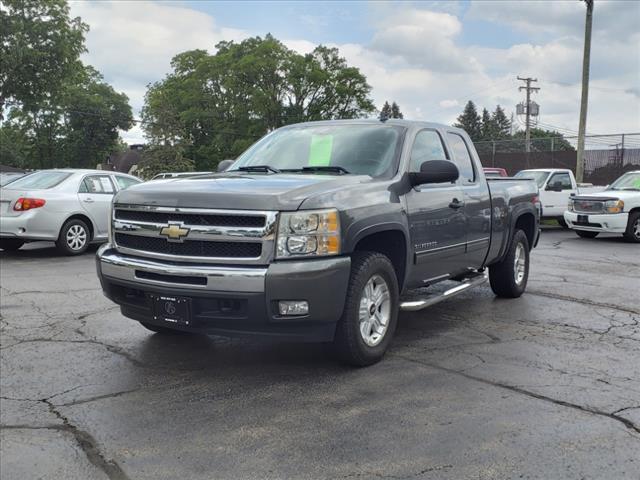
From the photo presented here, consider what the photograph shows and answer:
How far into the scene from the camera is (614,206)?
14.8 m

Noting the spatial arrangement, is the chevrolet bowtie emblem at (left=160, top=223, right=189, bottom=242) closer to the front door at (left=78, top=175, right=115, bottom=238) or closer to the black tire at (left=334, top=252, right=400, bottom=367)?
the black tire at (left=334, top=252, right=400, bottom=367)

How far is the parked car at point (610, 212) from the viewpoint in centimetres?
1479

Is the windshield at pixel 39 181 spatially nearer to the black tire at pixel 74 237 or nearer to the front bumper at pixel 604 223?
the black tire at pixel 74 237

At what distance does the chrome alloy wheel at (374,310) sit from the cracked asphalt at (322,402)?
0.24 meters

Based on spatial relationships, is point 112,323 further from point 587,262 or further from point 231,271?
point 587,262

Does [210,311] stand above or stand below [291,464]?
above

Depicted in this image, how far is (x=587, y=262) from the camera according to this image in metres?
11.3

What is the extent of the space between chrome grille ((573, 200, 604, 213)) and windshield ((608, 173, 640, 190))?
3.81ft

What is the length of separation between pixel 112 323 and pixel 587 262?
8345 millimetres

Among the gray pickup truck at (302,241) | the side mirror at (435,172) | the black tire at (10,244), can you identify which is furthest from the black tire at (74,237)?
the side mirror at (435,172)

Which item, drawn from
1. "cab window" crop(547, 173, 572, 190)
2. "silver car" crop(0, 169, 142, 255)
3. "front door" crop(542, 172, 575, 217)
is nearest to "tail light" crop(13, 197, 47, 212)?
"silver car" crop(0, 169, 142, 255)

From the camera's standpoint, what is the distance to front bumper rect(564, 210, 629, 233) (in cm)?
1480

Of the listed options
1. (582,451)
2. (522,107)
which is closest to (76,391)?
(582,451)

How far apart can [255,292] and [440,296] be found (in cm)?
214
